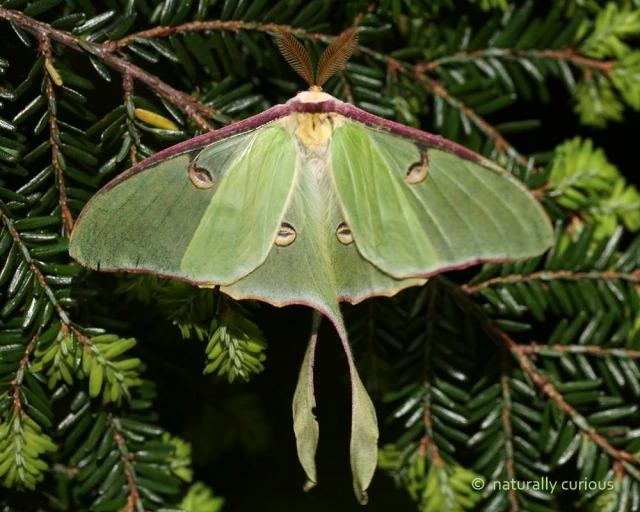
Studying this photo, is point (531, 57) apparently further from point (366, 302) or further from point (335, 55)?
point (366, 302)

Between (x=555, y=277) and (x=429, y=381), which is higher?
(x=555, y=277)

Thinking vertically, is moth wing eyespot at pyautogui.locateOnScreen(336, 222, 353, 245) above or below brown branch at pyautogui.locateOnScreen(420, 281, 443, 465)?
above

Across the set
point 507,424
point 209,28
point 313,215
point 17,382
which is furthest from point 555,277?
point 17,382

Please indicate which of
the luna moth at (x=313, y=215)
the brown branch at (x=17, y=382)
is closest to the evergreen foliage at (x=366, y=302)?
the brown branch at (x=17, y=382)

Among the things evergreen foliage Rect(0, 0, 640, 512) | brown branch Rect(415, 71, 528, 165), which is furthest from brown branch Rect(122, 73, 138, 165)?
brown branch Rect(415, 71, 528, 165)

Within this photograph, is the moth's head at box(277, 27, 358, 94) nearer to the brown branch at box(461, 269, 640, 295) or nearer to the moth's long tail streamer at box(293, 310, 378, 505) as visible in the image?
the moth's long tail streamer at box(293, 310, 378, 505)

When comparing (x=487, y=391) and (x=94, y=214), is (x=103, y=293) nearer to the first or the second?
(x=94, y=214)
